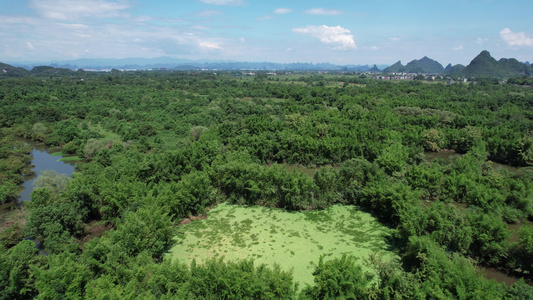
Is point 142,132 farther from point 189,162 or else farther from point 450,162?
point 450,162

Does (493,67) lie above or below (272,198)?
above

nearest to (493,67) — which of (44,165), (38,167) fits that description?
(44,165)

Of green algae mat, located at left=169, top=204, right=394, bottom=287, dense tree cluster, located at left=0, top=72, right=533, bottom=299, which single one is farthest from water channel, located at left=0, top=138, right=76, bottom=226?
green algae mat, located at left=169, top=204, right=394, bottom=287

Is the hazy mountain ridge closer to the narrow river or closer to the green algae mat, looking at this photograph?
the green algae mat

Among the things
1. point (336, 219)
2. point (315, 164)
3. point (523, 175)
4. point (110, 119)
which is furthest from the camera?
point (110, 119)

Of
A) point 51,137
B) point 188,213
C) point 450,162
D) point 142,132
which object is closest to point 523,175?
point 450,162

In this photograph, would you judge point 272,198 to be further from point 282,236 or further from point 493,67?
point 493,67
